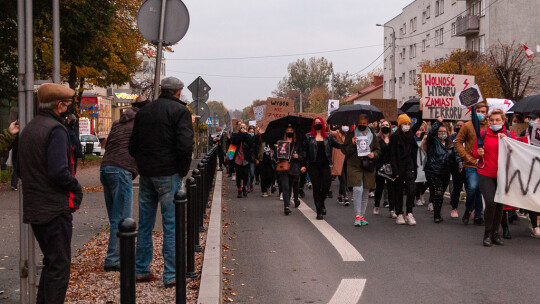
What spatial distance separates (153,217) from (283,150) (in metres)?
6.61

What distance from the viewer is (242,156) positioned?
1688 cm

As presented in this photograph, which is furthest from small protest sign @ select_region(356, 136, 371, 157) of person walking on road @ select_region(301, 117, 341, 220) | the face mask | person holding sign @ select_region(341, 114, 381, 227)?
the face mask

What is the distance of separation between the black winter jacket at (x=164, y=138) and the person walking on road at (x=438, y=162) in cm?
621

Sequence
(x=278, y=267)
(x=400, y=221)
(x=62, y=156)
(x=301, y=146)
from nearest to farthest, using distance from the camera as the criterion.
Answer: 1. (x=62, y=156)
2. (x=278, y=267)
3. (x=400, y=221)
4. (x=301, y=146)

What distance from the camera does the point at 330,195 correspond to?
16.1m

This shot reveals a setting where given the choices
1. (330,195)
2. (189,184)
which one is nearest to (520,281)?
(189,184)

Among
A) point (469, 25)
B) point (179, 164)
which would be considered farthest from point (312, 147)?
point (469, 25)

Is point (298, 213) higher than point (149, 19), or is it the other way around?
point (149, 19)

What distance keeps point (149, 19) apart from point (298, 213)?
654 centimetres

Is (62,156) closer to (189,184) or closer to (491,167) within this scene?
(189,184)

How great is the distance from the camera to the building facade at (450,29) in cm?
4684

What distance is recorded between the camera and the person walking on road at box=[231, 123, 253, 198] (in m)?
16.8

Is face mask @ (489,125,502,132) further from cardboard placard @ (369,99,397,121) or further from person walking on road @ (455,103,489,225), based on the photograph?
cardboard placard @ (369,99,397,121)

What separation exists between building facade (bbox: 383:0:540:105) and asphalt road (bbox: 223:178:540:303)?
98.2ft
